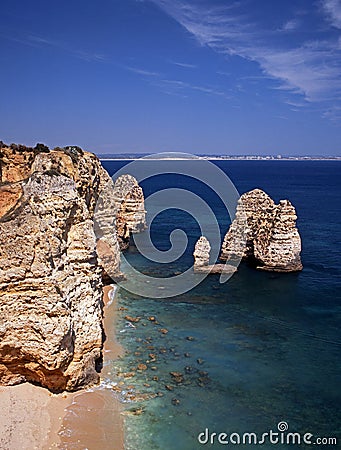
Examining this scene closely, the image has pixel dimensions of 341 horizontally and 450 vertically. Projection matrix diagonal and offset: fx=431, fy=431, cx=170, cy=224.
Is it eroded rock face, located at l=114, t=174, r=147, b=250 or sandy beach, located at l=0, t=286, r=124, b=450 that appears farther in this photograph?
eroded rock face, located at l=114, t=174, r=147, b=250

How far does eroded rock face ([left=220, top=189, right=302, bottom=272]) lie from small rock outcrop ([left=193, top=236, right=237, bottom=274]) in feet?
12.0

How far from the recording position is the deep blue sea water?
56.7ft

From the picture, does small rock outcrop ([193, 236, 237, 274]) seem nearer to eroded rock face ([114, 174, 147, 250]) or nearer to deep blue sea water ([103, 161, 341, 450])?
deep blue sea water ([103, 161, 341, 450])

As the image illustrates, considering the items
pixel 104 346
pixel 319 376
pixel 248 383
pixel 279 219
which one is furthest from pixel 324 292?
pixel 104 346

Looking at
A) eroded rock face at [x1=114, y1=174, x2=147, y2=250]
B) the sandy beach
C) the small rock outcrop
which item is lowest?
the sandy beach

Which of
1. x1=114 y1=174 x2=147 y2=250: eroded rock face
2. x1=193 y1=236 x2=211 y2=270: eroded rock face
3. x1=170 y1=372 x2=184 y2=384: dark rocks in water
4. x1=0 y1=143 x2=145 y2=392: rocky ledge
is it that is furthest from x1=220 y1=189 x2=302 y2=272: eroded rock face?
x1=0 y1=143 x2=145 y2=392: rocky ledge

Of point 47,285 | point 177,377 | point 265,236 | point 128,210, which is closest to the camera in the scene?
point 47,285

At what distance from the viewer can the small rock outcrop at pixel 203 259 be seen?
36969mm

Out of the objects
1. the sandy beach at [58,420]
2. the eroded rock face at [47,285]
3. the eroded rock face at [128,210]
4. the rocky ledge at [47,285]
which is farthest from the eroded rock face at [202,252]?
the sandy beach at [58,420]

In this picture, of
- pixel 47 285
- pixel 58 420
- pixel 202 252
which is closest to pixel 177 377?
pixel 58 420

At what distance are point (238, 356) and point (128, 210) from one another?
100 ft

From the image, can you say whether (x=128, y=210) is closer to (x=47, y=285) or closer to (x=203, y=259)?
(x=203, y=259)

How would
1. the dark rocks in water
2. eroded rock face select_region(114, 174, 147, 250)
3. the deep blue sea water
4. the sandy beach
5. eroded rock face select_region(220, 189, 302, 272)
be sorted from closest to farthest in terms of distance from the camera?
the sandy beach < the deep blue sea water < the dark rocks in water < eroded rock face select_region(220, 189, 302, 272) < eroded rock face select_region(114, 174, 147, 250)

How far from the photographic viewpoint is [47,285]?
1600 centimetres
